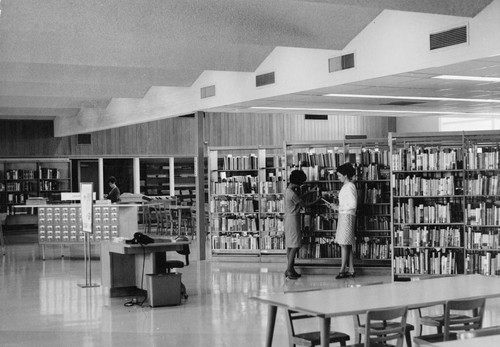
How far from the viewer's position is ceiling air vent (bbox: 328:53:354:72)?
1055cm

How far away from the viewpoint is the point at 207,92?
47.6 ft

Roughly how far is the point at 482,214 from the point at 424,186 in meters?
0.90

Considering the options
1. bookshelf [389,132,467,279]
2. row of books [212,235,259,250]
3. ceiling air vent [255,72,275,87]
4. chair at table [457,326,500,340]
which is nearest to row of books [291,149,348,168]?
ceiling air vent [255,72,275,87]

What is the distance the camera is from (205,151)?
15250 millimetres

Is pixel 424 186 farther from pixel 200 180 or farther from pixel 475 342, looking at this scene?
pixel 475 342

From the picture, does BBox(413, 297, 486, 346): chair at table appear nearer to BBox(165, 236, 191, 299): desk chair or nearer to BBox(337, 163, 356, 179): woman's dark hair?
BBox(165, 236, 191, 299): desk chair

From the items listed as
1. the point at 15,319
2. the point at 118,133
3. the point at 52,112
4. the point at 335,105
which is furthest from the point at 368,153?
the point at 118,133

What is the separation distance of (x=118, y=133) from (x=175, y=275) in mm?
14726

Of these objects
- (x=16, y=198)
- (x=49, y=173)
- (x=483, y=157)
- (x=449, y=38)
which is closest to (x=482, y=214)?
(x=483, y=157)

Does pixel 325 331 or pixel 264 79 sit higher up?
pixel 264 79

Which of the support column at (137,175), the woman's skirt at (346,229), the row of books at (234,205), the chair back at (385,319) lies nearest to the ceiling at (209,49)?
the row of books at (234,205)

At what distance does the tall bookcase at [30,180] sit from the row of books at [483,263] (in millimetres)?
15784

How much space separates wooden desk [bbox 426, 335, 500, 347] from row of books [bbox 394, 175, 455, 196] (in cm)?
692

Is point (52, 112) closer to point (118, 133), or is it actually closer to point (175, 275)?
point (118, 133)
